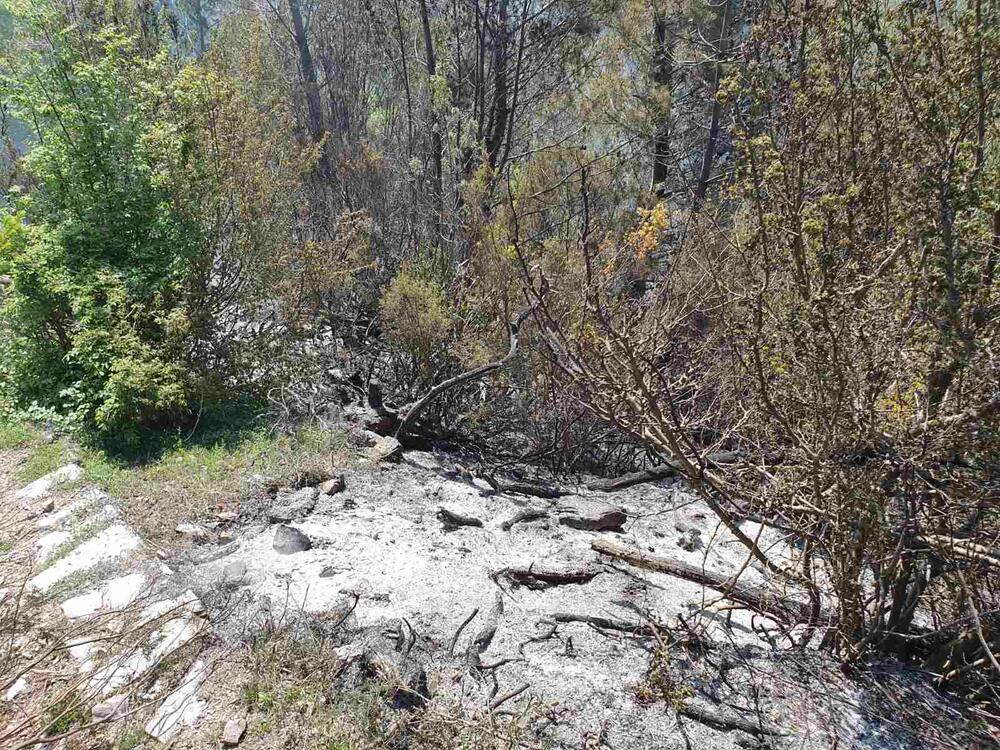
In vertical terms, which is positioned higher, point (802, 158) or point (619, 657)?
point (802, 158)

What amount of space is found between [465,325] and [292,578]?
3335 mm

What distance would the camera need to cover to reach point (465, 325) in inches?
247

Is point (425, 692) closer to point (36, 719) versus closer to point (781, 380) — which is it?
point (36, 719)

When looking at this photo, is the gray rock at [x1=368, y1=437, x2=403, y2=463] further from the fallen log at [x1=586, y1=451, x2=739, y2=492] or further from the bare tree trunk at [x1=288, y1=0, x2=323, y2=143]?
the bare tree trunk at [x1=288, y1=0, x2=323, y2=143]

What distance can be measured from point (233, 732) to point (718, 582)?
2.34m

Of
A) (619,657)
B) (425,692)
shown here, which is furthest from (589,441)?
(425,692)

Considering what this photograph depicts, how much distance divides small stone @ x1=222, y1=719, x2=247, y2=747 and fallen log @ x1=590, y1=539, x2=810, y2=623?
2008 millimetres

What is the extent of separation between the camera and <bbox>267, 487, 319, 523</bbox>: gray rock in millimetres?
4230

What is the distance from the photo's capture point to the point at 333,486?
183 inches

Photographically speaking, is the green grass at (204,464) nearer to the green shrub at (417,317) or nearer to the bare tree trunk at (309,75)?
the green shrub at (417,317)

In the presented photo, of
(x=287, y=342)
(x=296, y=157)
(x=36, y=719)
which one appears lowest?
(x=36, y=719)

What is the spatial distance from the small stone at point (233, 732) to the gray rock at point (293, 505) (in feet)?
5.71

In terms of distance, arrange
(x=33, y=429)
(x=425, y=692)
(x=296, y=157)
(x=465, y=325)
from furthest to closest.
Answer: (x=296, y=157)
(x=465, y=325)
(x=33, y=429)
(x=425, y=692)

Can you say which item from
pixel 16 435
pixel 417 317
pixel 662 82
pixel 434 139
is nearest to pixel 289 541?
pixel 417 317
